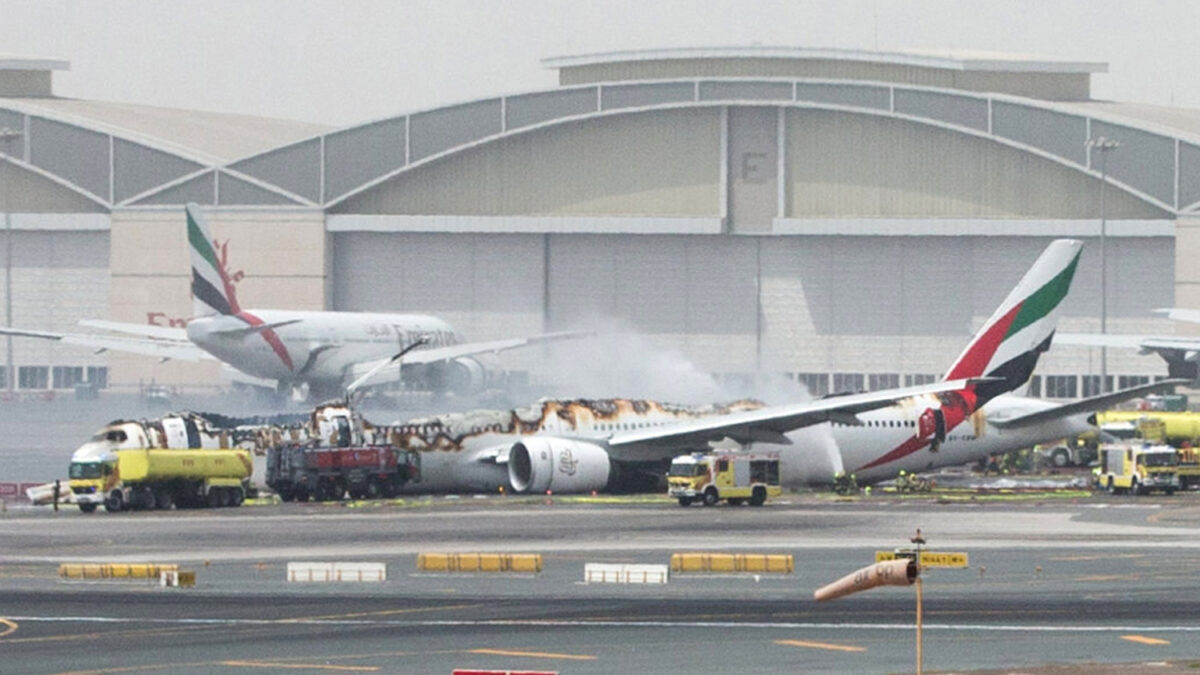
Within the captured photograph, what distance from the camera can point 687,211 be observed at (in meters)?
134

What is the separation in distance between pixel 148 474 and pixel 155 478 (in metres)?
0.43

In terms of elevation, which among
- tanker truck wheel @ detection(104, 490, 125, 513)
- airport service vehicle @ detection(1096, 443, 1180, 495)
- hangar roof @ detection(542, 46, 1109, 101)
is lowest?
tanker truck wheel @ detection(104, 490, 125, 513)

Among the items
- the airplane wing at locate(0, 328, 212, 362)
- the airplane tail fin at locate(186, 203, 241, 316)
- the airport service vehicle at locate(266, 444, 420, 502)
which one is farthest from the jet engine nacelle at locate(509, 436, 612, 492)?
the airplane wing at locate(0, 328, 212, 362)

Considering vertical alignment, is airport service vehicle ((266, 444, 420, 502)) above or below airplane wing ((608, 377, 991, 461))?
below

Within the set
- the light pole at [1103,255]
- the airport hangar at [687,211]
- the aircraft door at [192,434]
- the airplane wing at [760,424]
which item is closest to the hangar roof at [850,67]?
the airport hangar at [687,211]

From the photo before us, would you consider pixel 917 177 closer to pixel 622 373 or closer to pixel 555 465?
pixel 622 373

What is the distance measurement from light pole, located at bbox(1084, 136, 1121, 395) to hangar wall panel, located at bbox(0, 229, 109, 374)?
196 feet

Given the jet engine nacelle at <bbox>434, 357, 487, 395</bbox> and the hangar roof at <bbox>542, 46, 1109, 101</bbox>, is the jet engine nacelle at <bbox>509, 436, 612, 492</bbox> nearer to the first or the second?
the jet engine nacelle at <bbox>434, 357, 487, 395</bbox>

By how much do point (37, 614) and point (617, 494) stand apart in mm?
39083

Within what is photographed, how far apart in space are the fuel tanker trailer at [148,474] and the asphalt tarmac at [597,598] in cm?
355

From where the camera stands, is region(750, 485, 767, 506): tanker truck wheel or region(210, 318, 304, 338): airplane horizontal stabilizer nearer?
region(750, 485, 767, 506): tanker truck wheel

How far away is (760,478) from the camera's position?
235 feet

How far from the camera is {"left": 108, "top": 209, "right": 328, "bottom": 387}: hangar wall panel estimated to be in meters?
139

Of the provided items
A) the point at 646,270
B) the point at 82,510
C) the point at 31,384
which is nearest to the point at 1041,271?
the point at 82,510
